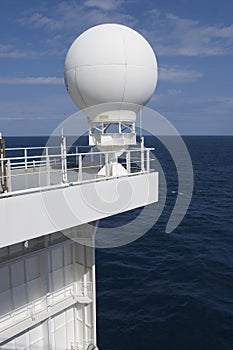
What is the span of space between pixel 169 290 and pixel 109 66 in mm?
14158

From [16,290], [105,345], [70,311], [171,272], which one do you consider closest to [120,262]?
[171,272]

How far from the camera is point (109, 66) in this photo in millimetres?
9992

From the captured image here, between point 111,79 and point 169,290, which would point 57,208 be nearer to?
point 111,79

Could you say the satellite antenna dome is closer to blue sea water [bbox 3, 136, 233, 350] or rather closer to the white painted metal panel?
the white painted metal panel

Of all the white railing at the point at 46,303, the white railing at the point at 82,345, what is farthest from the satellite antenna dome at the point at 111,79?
the white railing at the point at 82,345

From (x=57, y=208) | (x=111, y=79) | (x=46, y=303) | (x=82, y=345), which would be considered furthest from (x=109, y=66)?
(x=82, y=345)

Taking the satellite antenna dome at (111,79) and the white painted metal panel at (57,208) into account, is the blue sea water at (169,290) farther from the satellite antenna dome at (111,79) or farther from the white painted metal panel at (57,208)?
the satellite antenna dome at (111,79)

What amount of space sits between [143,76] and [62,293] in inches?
309

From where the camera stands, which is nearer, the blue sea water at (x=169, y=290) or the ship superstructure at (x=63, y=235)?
the ship superstructure at (x=63, y=235)

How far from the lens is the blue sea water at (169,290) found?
15188mm

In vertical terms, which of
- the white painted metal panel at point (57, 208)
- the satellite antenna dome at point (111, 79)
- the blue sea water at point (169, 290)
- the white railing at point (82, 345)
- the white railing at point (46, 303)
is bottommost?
the blue sea water at point (169, 290)

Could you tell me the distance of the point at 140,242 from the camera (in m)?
26.8

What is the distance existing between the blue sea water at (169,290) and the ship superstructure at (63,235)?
4844 mm

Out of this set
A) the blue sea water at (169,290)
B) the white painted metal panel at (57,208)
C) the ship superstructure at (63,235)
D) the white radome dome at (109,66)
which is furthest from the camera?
the blue sea water at (169,290)
